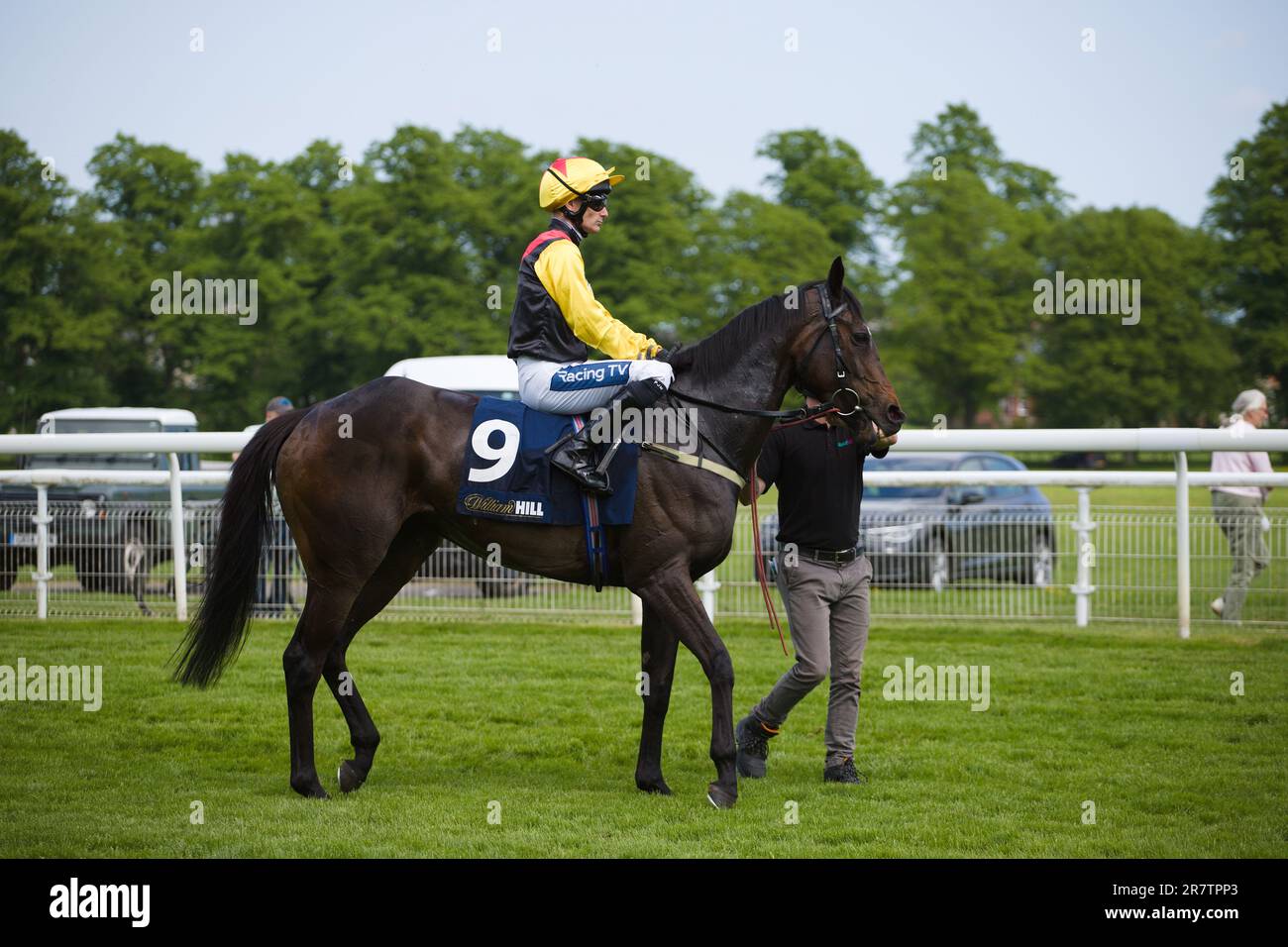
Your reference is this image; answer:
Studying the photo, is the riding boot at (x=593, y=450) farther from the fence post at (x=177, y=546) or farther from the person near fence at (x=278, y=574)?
the fence post at (x=177, y=546)

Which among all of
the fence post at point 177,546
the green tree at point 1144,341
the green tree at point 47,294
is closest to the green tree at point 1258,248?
the green tree at point 1144,341

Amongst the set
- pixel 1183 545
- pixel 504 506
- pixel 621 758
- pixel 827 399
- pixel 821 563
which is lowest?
pixel 621 758

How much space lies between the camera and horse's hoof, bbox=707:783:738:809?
5.00m

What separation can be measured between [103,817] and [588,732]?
2.37 meters

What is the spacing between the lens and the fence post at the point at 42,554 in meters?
9.46

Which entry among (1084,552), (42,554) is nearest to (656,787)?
(1084,552)

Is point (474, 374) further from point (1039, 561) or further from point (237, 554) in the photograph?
point (237, 554)

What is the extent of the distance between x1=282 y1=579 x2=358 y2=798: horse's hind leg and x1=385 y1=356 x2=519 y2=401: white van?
6777 millimetres

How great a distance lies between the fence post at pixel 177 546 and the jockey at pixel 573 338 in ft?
16.4

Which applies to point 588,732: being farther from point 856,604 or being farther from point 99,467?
point 99,467

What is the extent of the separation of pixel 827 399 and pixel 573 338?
1.05 metres

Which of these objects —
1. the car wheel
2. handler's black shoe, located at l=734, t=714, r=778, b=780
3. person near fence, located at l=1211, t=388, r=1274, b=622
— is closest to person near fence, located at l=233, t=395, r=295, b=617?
handler's black shoe, located at l=734, t=714, r=778, b=780

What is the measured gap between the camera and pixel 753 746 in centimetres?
569
